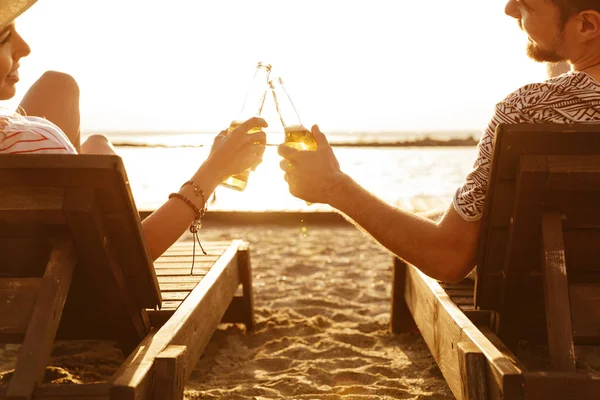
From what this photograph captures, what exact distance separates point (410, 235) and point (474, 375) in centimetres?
56

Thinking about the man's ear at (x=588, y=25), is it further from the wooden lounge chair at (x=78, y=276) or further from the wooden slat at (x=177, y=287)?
the wooden slat at (x=177, y=287)

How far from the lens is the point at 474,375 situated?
6.23 feet

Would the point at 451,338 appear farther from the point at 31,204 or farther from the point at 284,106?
the point at 31,204

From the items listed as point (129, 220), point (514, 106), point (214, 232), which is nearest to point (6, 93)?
point (129, 220)

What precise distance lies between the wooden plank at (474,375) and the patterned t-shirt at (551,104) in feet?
2.02

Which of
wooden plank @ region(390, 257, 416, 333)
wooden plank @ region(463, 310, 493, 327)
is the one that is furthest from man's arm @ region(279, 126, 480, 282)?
wooden plank @ region(390, 257, 416, 333)

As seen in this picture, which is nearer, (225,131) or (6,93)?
(6,93)

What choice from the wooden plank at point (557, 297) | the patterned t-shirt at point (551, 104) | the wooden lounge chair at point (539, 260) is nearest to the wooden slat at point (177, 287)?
the wooden lounge chair at point (539, 260)

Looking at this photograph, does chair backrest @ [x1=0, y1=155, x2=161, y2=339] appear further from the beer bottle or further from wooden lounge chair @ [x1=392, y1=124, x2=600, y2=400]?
wooden lounge chair @ [x1=392, y1=124, x2=600, y2=400]

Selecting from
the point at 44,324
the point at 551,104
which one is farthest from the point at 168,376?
the point at 551,104

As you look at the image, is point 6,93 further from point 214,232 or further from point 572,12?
point 214,232

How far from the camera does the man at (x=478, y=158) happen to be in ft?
6.59

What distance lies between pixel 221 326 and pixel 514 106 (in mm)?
2814

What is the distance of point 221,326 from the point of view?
420cm
